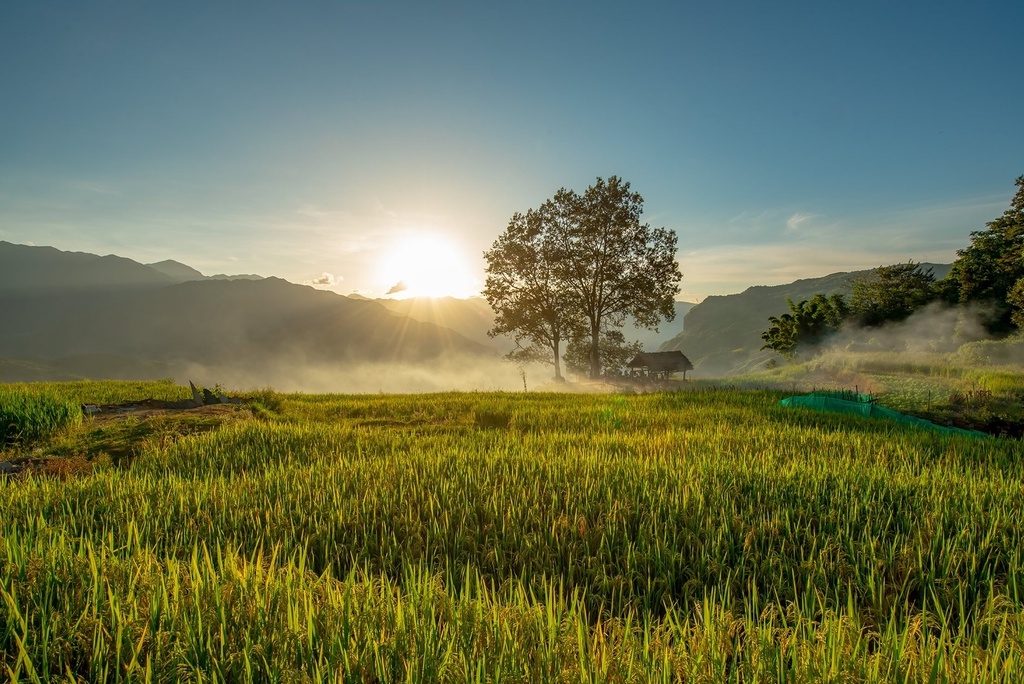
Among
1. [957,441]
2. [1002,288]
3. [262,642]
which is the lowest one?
[957,441]

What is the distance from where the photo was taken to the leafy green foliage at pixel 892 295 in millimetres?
44125

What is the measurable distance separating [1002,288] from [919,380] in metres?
29.1

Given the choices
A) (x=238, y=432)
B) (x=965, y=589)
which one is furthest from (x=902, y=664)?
(x=238, y=432)

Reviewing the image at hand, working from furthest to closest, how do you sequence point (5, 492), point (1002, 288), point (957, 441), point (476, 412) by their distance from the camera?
point (1002, 288) < point (476, 412) < point (957, 441) < point (5, 492)

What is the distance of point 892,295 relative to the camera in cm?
4681

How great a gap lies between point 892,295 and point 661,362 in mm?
23804

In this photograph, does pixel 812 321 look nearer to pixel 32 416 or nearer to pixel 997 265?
pixel 997 265

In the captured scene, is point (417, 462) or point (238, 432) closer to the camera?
point (417, 462)

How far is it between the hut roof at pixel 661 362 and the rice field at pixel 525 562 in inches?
1863

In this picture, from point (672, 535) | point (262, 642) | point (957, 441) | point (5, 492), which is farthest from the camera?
point (957, 441)

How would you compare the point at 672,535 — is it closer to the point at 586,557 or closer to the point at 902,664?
the point at 586,557

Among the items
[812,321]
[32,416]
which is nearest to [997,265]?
[812,321]

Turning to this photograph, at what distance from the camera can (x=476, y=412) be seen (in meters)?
11.6

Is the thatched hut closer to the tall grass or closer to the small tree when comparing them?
the small tree
